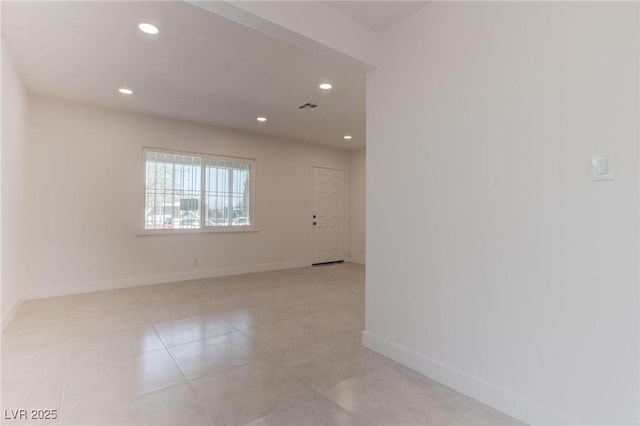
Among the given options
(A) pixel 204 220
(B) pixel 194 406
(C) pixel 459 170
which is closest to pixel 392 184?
(C) pixel 459 170

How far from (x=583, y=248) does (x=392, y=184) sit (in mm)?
1281

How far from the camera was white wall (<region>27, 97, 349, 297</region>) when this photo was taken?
165 inches

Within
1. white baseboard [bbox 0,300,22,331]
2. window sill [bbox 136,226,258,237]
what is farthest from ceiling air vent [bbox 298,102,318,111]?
white baseboard [bbox 0,300,22,331]

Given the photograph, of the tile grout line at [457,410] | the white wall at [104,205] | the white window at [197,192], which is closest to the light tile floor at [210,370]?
the tile grout line at [457,410]

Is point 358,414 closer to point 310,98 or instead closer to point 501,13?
point 501,13

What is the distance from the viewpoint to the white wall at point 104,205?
4.20 meters

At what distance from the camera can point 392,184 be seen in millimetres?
2514

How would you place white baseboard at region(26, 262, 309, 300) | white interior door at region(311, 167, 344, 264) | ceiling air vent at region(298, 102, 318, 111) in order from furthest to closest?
white interior door at region(311, 167, 344, 264)
ceiling air vent at region(298, 102, 318, 111)
white baseboard at region(26, 262, 309, 300)

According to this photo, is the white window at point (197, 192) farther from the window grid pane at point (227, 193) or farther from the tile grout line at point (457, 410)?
the tile grout line at point (457, 410)

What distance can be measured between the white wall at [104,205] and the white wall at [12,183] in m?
0.25

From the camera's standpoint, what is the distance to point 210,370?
228cm

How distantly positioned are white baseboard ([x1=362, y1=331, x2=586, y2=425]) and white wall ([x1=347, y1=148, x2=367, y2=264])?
15.5 feet

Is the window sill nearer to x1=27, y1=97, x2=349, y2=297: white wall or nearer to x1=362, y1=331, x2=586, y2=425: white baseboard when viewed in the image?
x1=27, y1=97, x2=349, y2=297: white wall

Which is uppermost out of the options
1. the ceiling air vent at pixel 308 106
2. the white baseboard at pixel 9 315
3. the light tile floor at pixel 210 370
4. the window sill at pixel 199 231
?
the ceiling air vent at pixel 308 106
